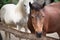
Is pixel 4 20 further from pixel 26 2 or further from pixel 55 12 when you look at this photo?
pixel 55 12

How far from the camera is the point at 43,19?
6.46ft

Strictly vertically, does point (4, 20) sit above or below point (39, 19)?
below

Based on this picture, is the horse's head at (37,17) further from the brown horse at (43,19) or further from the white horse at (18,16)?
the white horse at (18,16)

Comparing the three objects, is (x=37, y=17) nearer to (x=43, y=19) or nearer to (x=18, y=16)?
(x=43, y=19)

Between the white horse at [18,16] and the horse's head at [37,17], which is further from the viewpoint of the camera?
the white horse at [18,16]

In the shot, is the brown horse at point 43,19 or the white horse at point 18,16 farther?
the white horse at point 18,16

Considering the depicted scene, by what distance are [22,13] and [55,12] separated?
84cm

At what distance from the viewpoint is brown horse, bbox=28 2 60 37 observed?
1926 mm

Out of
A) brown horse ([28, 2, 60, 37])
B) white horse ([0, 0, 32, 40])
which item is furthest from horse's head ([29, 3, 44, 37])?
white horse ([0, 0, 32, 40])

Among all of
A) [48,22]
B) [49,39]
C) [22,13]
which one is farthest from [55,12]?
[22,13]

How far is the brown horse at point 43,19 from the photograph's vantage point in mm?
1926

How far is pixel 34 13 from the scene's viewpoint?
1954 millimetres

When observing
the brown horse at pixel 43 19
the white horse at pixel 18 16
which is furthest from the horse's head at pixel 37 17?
the white horse at pixel 18 16

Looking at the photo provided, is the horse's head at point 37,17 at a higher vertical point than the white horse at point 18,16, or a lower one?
higher
